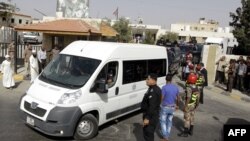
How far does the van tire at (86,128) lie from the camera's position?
8.01 m

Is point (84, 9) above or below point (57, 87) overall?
above

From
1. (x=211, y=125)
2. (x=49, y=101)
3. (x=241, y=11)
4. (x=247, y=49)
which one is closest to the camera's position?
(x=49, y=101)

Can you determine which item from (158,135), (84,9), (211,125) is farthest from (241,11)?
(158,135)

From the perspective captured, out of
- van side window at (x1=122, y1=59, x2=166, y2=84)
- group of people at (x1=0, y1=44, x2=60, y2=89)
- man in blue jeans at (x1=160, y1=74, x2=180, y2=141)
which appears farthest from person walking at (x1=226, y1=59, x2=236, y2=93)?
man in blue jeans at (x1=160, y1=74, x2=180, y2=141)

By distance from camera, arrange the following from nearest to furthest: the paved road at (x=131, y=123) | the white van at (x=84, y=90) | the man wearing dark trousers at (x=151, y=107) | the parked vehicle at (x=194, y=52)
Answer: the man wearing dark trousers at (x=151, y=107), the white van at (x=84, y=90), the paved road at (x=131, y=123), the parked vehicle at (x=194, y=52)

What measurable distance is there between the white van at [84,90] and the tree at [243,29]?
64.2 feet

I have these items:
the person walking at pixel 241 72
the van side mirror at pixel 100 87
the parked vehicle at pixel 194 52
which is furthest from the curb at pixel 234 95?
the van side mirror at pixel 100 87

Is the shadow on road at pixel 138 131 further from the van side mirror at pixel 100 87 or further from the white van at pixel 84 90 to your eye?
the van side mirror at pixel 100 87

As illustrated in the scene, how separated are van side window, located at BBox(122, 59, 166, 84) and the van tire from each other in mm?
1655

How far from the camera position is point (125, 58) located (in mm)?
9523

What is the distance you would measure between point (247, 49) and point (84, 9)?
1327 cm

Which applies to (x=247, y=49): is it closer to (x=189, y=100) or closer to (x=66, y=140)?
(x=189, y=100)

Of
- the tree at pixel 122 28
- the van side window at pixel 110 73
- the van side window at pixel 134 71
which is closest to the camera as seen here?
the van side window at pixel 110 73

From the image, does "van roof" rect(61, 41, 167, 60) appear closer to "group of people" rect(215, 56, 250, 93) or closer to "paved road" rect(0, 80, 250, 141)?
"paved road" rect(0, 80, 250, 141)
